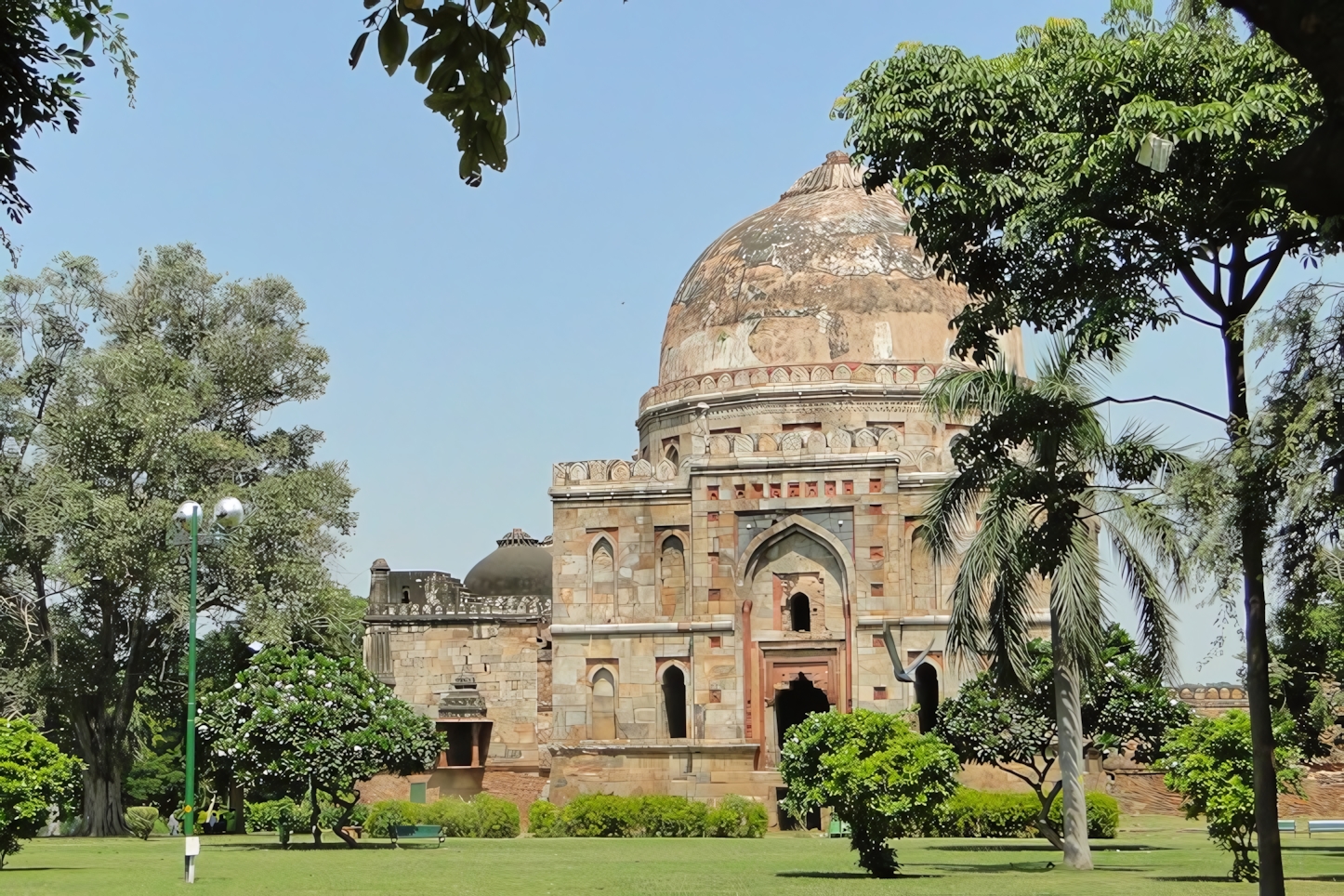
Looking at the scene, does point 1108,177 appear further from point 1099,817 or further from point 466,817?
point 466,817

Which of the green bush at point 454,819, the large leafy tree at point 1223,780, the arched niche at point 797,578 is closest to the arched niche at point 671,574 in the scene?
the arched niche at point 797,578

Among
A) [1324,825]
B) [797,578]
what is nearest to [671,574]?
[797,578]

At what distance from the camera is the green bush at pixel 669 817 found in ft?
100

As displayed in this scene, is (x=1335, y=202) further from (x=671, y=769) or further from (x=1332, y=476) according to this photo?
(x=671, y=769)

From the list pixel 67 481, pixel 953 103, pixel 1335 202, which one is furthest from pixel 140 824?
pixel 1335 202

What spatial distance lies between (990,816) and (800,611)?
19.1 feet

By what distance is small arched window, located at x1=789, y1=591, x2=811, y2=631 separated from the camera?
1321 inches

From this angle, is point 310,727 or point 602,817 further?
point 602,817

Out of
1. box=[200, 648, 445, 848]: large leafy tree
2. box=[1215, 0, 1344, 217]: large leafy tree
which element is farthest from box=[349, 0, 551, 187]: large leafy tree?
box=[200, 648, 445, 848]: large leafy tree

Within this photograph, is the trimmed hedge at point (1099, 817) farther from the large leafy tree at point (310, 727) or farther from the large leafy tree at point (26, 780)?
the large leafy tree at point (26, 780)

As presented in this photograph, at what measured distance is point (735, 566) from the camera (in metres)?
33.5

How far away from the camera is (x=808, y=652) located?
3325cm

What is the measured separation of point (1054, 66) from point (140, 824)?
2623 cm

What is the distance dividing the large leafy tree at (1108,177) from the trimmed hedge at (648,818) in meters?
18.0
